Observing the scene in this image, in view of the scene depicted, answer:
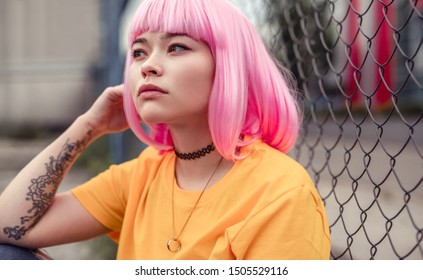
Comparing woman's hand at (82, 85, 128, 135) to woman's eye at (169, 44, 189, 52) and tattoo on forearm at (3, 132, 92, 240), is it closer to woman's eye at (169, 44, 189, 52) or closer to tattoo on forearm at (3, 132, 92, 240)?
tattoo on forearm at (3, 132, 92, 240)

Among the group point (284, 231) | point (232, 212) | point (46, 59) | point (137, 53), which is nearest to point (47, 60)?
point (46, 59)

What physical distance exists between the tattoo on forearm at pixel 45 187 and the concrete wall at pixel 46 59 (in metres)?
8.27

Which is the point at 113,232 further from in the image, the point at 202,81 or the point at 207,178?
the point at 202,81

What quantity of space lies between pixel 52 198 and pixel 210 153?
0.55 metres

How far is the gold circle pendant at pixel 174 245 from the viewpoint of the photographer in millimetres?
1580

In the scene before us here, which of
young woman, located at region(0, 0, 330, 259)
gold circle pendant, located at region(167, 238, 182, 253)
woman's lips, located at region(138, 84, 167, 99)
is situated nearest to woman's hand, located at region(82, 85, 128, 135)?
young woman, located at region(0, 0, 330, 259)

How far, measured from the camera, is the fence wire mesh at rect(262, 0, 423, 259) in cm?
181

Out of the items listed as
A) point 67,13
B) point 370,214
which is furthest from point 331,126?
point 370,214

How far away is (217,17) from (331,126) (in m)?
12.5

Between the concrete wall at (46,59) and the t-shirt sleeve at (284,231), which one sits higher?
the t-shirt sleeve at (284,231)

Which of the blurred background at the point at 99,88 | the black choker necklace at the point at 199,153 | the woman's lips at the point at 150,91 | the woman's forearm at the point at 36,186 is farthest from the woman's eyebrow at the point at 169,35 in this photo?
the blurred background at the point at 99,88

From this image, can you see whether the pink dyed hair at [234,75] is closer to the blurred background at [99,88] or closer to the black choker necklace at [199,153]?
the black choker necklace at [199,153]

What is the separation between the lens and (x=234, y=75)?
4.99ft

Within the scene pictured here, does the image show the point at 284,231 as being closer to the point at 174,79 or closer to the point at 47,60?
the point at 174,79
